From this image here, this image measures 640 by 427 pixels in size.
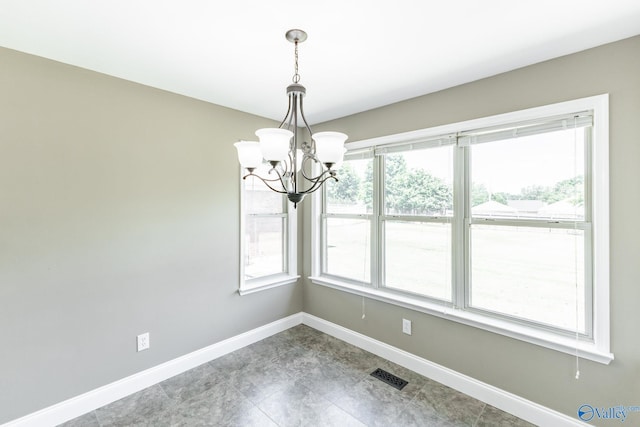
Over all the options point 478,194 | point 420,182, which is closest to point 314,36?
point 420,182

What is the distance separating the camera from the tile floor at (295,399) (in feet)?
6.60

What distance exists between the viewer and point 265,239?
3.36 metres

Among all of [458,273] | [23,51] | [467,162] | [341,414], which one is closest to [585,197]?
[467,162]

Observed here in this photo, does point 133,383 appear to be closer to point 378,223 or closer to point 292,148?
point 292,148

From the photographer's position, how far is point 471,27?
1.63m

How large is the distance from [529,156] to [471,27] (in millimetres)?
1028

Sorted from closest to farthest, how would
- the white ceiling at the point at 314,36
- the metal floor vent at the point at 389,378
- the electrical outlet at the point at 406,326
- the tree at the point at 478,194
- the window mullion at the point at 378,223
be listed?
the white ceiling at the point at 314,36, the tree at the point at 478,194, the metal floor vent at the point at 389,378, the electrical outlet at the point at 406,326, the window mullion at the point at 378,223

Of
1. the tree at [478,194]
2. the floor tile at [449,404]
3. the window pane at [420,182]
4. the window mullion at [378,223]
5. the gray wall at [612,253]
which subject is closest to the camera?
the gray wall at [612,253]

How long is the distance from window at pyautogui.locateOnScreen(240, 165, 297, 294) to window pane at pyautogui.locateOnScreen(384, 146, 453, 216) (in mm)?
1307

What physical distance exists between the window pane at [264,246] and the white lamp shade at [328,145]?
6.28ft

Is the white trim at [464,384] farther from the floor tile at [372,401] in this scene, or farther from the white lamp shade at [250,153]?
the white lamp shade at [250,153]

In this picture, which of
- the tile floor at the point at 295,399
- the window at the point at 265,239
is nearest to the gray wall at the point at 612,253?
the tile floor at the point at 295,399

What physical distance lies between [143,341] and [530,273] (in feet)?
10.2

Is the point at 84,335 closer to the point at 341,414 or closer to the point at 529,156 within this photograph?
the point at 341,414
